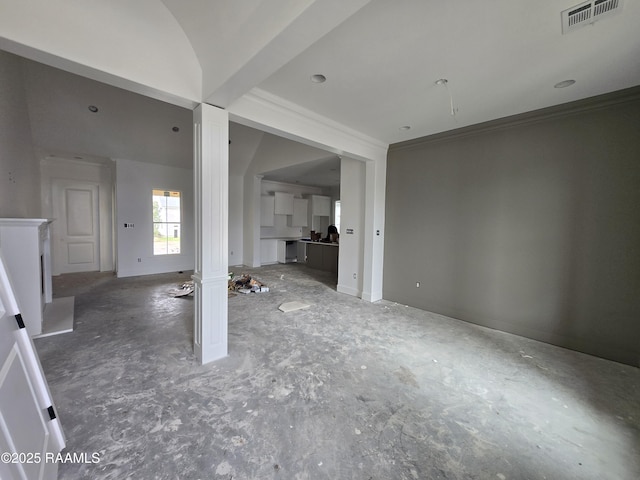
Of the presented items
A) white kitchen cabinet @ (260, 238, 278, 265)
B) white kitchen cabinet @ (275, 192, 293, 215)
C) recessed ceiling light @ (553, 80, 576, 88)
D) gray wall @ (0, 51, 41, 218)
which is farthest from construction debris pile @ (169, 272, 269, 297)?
recessed ceiling light @ (553, 80, 576, 88)

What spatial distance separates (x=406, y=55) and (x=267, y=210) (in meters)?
6.25

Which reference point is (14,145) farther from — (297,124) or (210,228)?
(297,124)

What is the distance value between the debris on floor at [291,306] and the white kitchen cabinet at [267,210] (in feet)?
13.4

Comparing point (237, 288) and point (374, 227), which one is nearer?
point (374, 227)

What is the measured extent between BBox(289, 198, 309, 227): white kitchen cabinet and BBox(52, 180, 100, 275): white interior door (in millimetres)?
5146

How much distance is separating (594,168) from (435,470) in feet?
11.2

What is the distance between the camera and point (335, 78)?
2416mm

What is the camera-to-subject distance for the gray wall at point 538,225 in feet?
8.69

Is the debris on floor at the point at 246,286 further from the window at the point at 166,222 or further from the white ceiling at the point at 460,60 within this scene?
the white ceiling at the point at 460,60

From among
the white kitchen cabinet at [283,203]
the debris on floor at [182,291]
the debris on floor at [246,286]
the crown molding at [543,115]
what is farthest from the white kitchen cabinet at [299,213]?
the crown molding at [543,115]

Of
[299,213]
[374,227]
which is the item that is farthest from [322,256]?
[374,227]

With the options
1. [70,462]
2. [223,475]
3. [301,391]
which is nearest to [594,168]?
[301,391]

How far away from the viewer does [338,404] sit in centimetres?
197

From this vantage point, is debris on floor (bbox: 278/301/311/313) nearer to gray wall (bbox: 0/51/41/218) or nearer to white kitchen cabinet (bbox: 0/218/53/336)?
white kitchen cabinet (bbox: 0/218/53/336)
